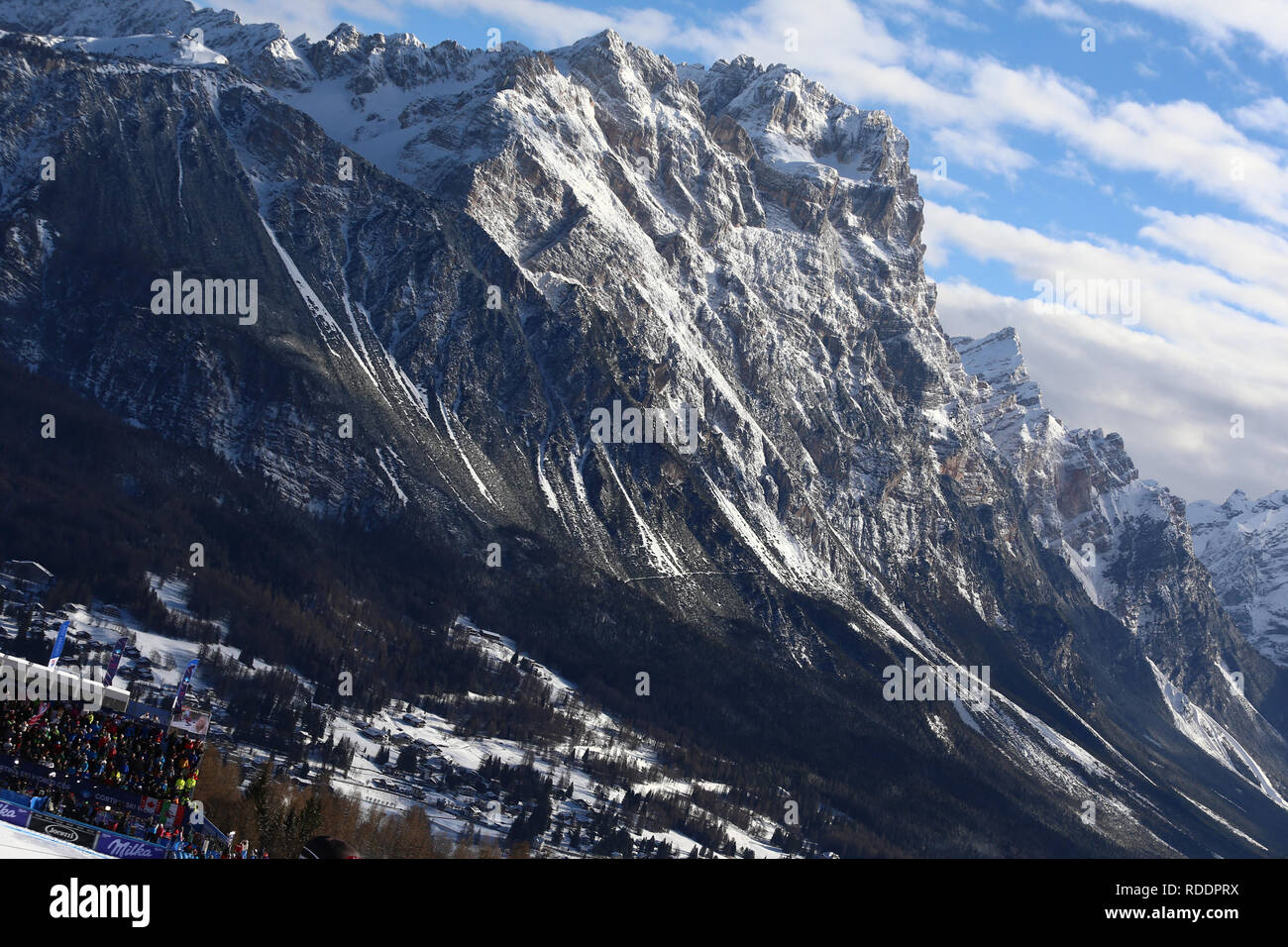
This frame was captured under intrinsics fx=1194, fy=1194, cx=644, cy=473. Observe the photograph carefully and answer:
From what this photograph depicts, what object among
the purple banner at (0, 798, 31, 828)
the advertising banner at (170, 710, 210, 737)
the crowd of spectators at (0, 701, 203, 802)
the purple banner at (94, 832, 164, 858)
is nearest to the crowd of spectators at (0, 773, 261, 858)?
the crowd of spectators at (0, 701, 203, 802)

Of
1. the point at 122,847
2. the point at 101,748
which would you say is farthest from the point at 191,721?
the point at 122,847

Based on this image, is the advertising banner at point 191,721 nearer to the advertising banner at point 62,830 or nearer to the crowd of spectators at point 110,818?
the crowd of spectators at point 110,818

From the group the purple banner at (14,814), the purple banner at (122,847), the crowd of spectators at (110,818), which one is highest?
the purple banner at (14,814)

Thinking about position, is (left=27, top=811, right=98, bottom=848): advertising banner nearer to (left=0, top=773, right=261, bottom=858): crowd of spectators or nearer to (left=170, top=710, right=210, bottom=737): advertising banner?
(left=0, top=773, right=261, bottom=858): crowd of spectators

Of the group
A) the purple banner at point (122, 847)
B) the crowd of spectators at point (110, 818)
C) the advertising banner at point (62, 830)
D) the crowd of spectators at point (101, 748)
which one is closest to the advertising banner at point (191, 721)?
the crowd of spectators at point (101, 748)

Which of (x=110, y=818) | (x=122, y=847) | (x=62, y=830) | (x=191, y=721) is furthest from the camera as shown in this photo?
(x=191, y=721)

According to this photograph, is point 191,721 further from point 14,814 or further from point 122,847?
point 122,847
